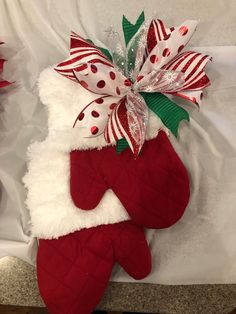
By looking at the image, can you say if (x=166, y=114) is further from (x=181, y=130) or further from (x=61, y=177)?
(x=61, y=177)

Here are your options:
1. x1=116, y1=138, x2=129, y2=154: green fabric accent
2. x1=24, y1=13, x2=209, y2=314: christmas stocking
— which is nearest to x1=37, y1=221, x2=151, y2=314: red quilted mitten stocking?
x1=24, y1=13, x2=209, y2=314: christmas stocking

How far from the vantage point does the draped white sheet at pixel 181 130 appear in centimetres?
64

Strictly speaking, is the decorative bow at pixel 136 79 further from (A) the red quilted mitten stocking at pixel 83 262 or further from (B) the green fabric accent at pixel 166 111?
(A) the red quilted mitten stocking at pixel 83 262

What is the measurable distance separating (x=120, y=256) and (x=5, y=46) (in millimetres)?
453

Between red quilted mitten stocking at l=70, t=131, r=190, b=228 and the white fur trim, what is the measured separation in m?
0.01

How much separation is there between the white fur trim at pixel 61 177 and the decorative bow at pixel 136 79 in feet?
0.07

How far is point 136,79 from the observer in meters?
0.60

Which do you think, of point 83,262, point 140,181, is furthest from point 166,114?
point 83,262

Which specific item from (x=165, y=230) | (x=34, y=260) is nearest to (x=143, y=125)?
(x=165, y=230)

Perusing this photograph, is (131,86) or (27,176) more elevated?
(131,86)

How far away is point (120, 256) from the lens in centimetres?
60

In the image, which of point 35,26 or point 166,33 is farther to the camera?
point 35,26

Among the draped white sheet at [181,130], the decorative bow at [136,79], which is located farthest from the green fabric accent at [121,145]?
the draped white sheet at [181,130]

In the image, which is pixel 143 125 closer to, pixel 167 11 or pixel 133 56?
pixel 133 56
